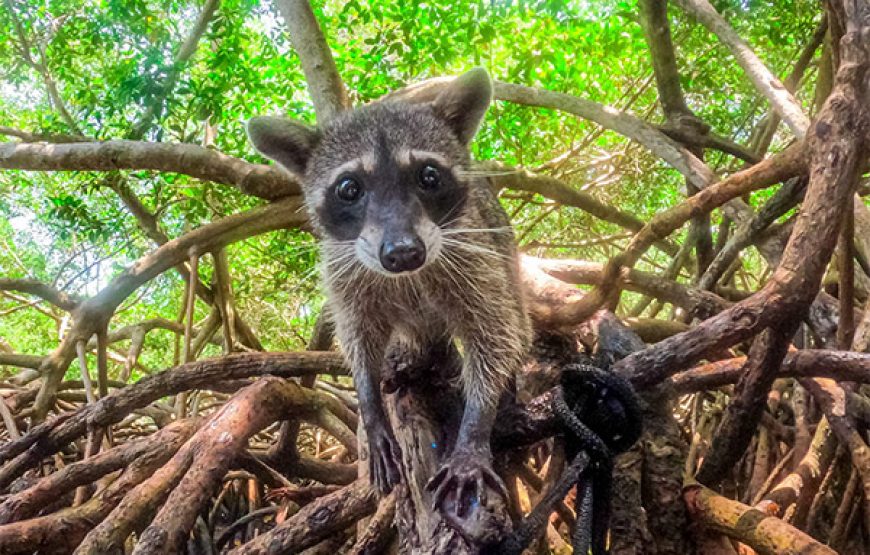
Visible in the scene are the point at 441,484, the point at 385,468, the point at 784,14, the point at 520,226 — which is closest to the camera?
the point at 441,484

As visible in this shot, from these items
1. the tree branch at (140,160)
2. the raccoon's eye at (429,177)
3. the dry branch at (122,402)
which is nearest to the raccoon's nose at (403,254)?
the raccoon's eye at (429,177)

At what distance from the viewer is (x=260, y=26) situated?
5770 millimetres

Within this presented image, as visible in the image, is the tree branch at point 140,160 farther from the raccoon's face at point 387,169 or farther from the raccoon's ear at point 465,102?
the raccoon's ear at point 465,102

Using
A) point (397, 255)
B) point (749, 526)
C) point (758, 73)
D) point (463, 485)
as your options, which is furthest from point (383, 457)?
point (758, 73)

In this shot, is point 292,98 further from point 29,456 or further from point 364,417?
point 364,417

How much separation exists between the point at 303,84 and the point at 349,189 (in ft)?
12.5

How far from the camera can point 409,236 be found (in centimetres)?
194

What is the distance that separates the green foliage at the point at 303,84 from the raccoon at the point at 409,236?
155cm

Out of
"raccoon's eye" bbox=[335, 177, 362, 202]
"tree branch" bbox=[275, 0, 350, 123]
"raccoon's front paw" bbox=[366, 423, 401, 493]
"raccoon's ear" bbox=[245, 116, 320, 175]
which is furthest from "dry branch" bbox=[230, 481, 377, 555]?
"tree branch" bbox=[275, 0, 350, 123]

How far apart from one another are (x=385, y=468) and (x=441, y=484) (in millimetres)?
437

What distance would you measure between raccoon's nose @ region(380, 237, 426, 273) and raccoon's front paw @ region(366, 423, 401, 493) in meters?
0.55

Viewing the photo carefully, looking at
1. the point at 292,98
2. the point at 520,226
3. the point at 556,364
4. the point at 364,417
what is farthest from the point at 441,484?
the point at 520,226

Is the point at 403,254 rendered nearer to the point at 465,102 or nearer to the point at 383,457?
the point at 383,457

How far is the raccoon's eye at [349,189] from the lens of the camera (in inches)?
86.5
